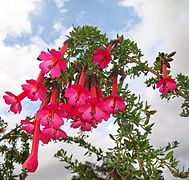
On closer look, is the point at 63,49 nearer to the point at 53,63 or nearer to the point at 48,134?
the point at 53,63

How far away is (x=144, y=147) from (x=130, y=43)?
1224 mm

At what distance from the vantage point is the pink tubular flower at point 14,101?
214 cm

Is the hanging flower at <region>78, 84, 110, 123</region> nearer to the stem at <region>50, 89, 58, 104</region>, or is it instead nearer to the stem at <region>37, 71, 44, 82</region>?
the stem at <region>50, 89, 58, 104</region>

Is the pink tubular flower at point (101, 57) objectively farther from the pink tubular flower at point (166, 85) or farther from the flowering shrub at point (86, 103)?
the pink tubular flower at point (166, 85)

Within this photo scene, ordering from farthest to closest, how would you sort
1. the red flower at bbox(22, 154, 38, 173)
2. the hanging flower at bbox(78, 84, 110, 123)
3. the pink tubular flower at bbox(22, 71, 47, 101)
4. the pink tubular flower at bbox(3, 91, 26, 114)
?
the pink tubular flower at bbox(3, 91, 26, 114) → the pink tubular flower at bbox(22, 71, 47, 101) → the hanging flower at bbox(78, 84, 110, 123) → the red flower at bbox(22, 154, 38, 173)

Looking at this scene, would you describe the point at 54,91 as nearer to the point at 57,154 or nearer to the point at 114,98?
the point at 114,98

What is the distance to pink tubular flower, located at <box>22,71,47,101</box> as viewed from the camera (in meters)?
2.00

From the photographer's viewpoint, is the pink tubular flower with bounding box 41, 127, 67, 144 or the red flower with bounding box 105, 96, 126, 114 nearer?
the pink tubular flower with bounding box 41, 127, 67, 144

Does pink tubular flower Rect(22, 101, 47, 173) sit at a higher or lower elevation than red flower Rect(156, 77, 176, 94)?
lower

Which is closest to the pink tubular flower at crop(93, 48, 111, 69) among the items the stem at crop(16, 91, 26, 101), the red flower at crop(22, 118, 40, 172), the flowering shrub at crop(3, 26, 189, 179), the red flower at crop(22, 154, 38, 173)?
the flowering shrub at crop(3, 26, 189, 179)

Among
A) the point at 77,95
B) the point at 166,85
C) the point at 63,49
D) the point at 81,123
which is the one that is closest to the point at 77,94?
the point at 77,95

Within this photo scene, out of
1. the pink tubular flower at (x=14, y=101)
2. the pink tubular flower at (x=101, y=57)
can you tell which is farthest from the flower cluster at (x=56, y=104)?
the pink tubular flower at (x=101, y=57)

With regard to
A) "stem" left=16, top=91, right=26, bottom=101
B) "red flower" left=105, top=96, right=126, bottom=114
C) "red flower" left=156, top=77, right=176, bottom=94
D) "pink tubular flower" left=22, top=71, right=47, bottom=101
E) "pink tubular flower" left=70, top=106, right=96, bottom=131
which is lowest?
"pink tubular flower" left=70, top=106, right=96, bottom=131

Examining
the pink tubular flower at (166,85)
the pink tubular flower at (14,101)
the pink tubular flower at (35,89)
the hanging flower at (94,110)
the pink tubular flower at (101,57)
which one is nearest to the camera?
the hanging flower at (94,110)
